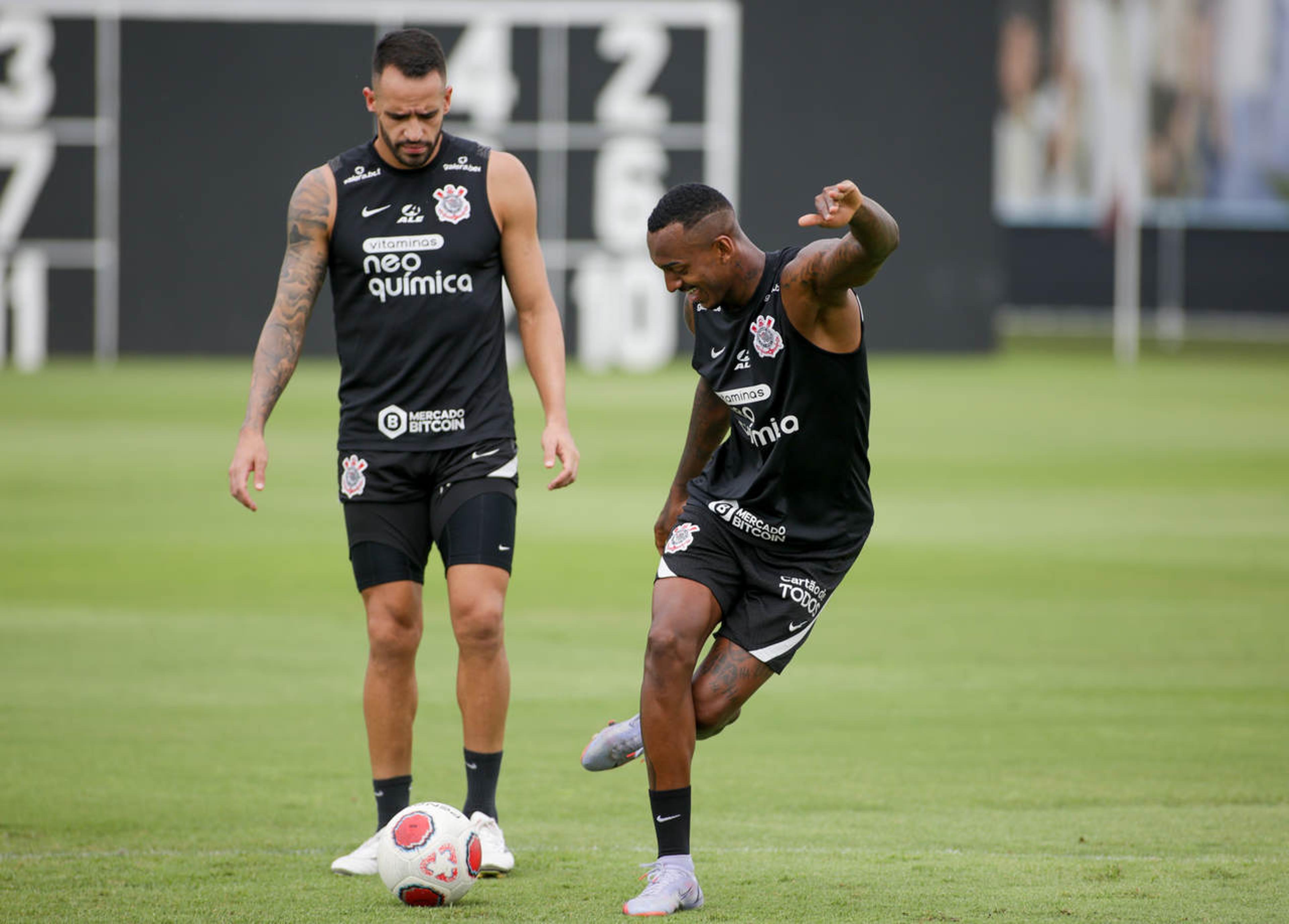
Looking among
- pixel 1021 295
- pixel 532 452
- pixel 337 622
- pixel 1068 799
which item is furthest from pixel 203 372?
pixel 1021 295

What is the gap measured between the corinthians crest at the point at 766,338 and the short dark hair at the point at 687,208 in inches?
12.6

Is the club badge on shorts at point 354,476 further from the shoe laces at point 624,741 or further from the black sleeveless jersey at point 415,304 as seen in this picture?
the shoe laces at point 624,741

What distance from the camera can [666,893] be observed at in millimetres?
4961

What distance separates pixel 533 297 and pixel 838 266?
1.17 metres

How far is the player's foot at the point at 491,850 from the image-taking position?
543cm

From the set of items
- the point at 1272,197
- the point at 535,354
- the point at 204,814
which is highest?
the point at 1272,197

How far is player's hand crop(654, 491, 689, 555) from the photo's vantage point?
5.76 metres

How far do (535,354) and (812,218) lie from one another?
135 centimetres

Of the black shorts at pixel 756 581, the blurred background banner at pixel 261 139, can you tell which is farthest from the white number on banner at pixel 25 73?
the black shorts at pixel 756 581

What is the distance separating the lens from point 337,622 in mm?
10109

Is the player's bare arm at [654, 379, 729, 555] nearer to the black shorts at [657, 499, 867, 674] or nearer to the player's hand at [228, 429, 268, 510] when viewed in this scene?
the black shorts at [657, 499, 867, 674]

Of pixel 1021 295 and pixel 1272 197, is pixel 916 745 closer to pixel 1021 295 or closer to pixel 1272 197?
pixel 1272 197

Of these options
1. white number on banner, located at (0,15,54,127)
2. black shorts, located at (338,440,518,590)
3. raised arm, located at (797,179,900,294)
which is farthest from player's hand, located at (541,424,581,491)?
white number on banner, located at (0,15,54,127)

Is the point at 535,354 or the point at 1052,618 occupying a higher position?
the point at 535,354
